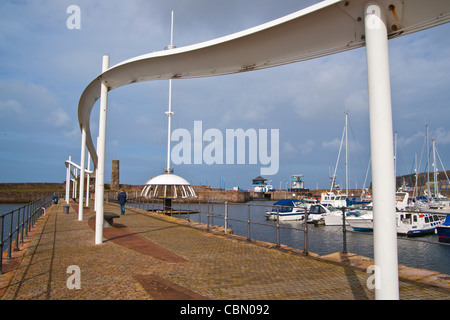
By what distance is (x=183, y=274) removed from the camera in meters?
5.95

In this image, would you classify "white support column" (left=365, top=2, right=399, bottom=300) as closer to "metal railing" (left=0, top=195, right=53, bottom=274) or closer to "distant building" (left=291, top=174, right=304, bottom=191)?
"metal railing" (left=0, top=195, right=53, bottom=274)

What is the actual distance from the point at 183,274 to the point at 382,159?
4.15m

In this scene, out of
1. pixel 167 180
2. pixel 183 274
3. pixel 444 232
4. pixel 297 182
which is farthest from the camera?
pixel 297 182

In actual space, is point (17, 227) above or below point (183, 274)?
above

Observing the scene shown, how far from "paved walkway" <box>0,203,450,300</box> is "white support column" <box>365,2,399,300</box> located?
62.3 inches

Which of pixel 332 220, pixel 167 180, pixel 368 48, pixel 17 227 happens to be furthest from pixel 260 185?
pixel 368 48

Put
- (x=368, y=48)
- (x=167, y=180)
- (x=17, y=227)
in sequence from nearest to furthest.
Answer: (x=368, y=48), (x=17, y=227), (x=167, y=180)

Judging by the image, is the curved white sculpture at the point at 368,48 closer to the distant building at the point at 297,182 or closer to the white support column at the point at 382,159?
the white support column at the point at 382,159

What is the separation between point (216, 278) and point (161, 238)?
500cm

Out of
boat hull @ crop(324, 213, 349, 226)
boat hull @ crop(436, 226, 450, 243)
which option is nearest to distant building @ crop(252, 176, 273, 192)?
boat hull @ crop(324, 213, 349, 226)

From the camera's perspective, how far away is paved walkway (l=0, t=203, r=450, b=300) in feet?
15.7

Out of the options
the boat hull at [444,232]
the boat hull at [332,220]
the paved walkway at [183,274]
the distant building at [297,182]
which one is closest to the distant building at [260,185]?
the distant building at [297,182]

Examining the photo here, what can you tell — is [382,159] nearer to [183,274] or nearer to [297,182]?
[183,274]

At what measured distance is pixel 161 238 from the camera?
10305mm
